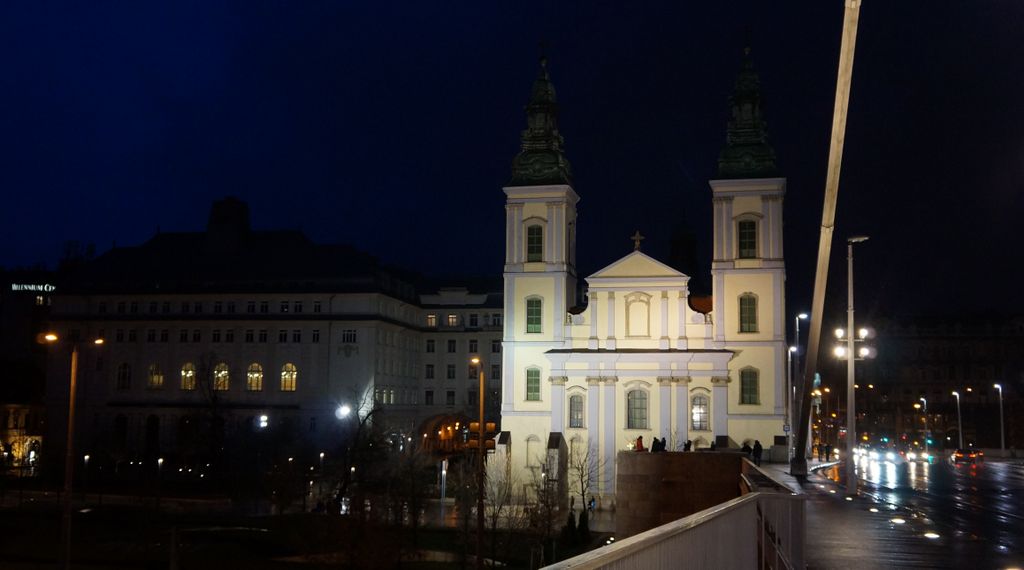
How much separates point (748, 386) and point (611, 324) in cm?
973

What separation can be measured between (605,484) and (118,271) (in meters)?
61.5

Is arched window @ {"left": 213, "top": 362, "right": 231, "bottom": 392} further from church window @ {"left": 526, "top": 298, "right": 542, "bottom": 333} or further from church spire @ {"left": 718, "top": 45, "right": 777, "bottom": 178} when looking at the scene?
church spire @ {"left": 718, "top": 45, "right": 777, "bottom": 178}

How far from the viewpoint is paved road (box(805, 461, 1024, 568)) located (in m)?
20.4

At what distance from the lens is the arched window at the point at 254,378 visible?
9819 cm

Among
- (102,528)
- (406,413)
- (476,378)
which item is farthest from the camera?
(476,378)

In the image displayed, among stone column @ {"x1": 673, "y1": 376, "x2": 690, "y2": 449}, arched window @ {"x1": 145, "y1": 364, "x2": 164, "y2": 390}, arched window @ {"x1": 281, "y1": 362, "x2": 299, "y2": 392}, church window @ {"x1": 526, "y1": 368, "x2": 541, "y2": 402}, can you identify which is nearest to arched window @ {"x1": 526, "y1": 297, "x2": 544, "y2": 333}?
church window @ {"x1": 526, "y1": 368, "x2": 541, "y2": 402}

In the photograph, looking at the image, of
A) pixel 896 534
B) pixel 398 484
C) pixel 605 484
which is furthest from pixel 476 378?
pixel 896 534

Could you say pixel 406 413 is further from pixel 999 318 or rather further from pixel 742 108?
pixel 999 318

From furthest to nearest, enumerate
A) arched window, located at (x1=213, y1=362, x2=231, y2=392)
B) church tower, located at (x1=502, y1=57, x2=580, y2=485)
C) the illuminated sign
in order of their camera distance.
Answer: the illuminated sign
arched window, located at (x1=213, y1=362, x2=231, y2=392)
church tower, located at (x1=502, y1=57, x2=580, y2=485)

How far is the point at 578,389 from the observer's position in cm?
7144

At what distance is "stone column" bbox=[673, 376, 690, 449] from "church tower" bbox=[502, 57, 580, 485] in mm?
Result: 8505

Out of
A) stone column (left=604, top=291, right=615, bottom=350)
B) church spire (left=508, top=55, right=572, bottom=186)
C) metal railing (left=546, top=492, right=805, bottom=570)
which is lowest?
metal railing (left=546, top=492, right=805, bottom=570)

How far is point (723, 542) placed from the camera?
454 inches

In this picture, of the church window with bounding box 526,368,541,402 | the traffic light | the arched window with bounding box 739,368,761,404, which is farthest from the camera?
the church window with bounding box 526,368,541,402
